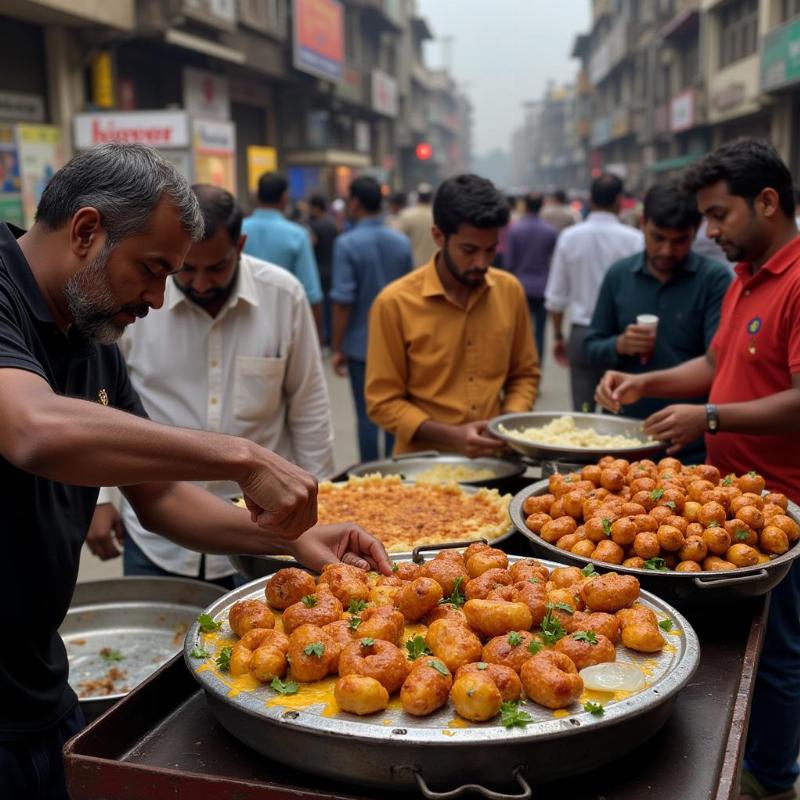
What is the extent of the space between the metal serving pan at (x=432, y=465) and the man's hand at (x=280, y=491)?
1.67 meters

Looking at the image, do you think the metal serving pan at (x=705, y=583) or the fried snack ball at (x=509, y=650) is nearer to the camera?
the fried snack ball at (x=509, y=650)

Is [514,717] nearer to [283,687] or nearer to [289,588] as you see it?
[283,687]

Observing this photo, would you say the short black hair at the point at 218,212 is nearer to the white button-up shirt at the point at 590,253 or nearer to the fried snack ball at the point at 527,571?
the fried snack ball at the point at 527,571

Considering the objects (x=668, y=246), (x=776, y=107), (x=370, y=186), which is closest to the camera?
(x=668, y=246)

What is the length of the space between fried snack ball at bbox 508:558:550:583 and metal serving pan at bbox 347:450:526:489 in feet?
4.55

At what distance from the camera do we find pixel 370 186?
319 inches

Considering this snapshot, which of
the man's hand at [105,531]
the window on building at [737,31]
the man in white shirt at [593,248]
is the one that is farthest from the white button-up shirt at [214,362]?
the window on building at [737,31]

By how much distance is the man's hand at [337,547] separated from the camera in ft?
7.50

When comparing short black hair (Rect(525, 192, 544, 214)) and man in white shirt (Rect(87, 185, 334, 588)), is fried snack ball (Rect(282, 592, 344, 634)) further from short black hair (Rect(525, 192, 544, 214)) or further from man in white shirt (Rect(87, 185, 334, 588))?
short black hair (Rect(525, 192, 544, 214))

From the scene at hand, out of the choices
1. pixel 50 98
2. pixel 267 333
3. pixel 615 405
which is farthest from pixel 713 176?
pixel 50 98

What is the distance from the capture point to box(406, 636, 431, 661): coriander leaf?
171cm

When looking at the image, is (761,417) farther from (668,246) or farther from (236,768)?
(236,768)

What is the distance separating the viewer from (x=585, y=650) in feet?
5.61

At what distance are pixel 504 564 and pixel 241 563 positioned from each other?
89 cm
